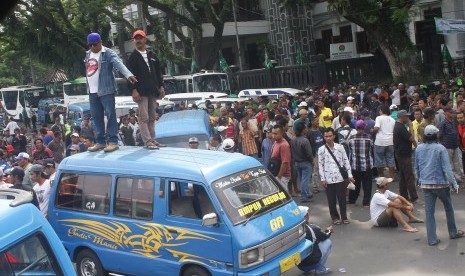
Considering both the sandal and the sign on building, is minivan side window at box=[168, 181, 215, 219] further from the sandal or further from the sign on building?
the sign on building

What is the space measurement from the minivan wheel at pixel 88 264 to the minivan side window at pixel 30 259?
3.13 metres

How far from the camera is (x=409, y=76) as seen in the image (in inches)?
947

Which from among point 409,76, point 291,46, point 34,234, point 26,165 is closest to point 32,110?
point 291,46

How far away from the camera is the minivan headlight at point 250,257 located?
22.7ft

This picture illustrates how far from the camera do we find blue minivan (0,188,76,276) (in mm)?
4797

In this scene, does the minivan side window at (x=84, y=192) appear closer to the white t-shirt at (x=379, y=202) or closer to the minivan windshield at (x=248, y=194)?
the minivan windshield at (x=248, y=194)

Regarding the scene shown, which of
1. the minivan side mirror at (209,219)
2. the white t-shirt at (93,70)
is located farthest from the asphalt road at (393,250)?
the white t-shirt at (93,70)

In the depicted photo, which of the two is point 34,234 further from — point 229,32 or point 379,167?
point 229,32

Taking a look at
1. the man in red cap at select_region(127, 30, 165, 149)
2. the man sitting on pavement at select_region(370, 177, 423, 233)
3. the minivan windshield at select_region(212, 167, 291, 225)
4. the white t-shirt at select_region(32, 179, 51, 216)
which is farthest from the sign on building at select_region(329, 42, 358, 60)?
the minivan windshield at select_region(212, 167, 291, 225)

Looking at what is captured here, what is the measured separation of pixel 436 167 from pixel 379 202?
61.0 inches

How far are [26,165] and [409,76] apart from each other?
17.0 meters

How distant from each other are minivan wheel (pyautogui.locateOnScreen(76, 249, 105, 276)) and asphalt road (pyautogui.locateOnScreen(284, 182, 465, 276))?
2618 millimetres

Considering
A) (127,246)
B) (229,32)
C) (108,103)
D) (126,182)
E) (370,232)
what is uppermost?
(229,32)

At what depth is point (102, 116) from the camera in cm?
975
